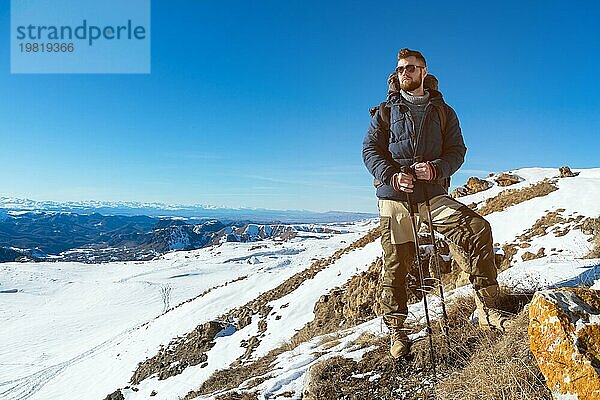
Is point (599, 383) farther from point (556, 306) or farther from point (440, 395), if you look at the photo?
point (440, 395)

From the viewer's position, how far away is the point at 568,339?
2564mm

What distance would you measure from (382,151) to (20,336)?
168 feet

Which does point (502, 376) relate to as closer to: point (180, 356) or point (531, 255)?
point (531, 255)

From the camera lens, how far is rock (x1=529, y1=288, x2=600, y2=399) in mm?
2436

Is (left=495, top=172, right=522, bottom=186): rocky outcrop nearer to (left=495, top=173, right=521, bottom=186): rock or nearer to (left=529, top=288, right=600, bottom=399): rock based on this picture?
(left=495, top=173, right=521, bottom=186): rock

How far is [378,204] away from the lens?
15.9ft

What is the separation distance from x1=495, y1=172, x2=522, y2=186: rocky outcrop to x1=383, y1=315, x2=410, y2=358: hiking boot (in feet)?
98.0

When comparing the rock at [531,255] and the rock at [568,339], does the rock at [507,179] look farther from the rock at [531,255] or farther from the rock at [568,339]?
the rock at [568,339]

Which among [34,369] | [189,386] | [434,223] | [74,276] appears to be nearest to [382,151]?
[434,223]

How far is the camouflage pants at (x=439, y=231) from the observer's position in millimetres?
4277

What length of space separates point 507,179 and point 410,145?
31.0 m

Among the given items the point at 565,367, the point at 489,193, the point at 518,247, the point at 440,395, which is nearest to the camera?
the point at 565,367

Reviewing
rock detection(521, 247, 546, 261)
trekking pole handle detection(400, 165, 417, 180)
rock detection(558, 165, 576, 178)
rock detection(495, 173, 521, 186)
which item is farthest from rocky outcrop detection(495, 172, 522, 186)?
trekking pole handle detection(400, 165, 417, 180)

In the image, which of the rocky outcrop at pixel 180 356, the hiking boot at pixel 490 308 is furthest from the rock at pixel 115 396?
the hiking boot at pixel 490 308
